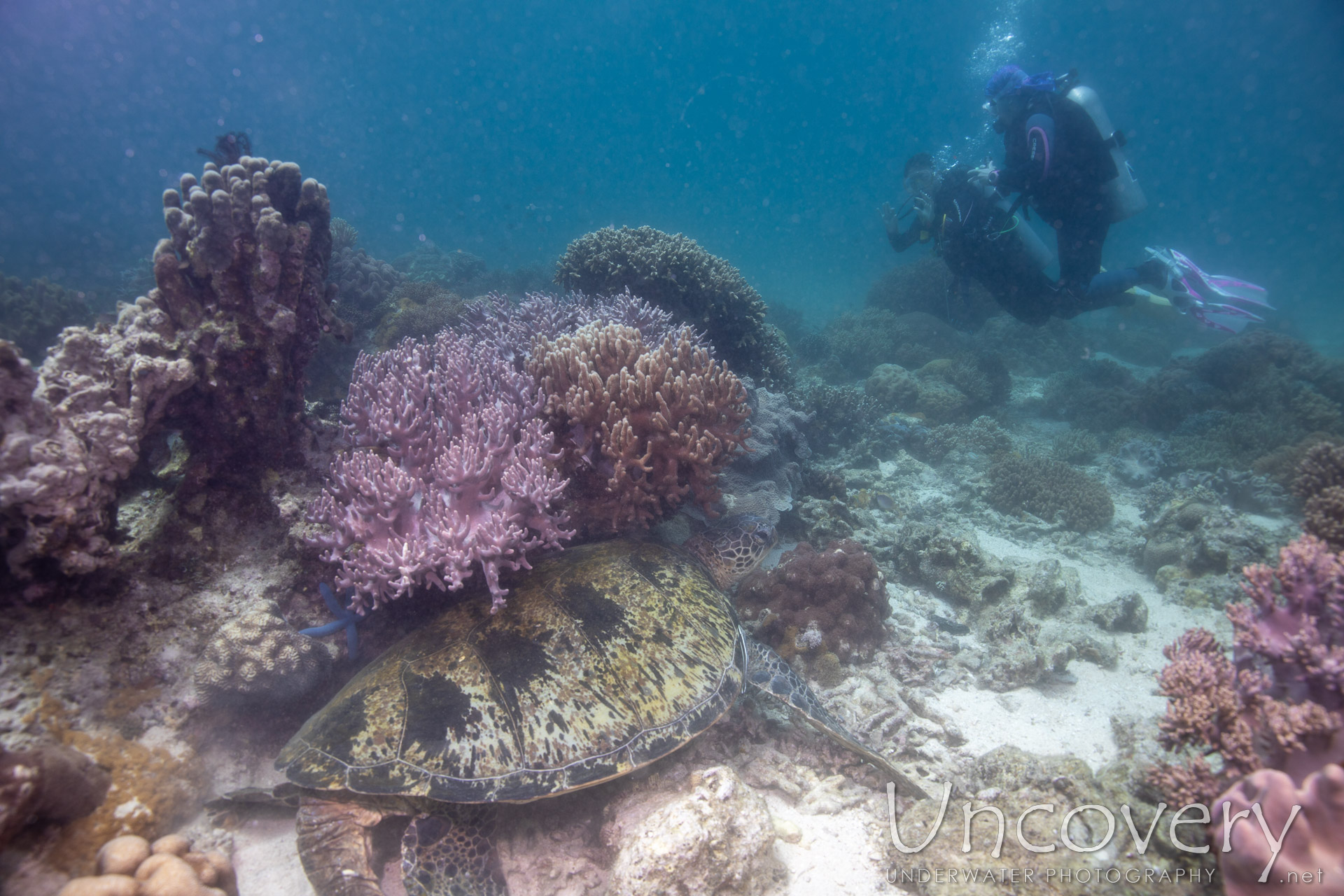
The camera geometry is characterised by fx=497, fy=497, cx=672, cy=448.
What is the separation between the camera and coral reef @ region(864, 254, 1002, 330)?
16.6m

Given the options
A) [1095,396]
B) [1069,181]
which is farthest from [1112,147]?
[1095,396]

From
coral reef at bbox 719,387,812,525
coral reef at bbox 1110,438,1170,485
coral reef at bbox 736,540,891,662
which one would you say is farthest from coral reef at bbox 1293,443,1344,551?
coral reef at bbox 719,387,812,525

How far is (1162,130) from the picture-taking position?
86062 mm

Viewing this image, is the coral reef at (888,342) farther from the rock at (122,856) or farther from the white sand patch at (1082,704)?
the rock at (122,856)

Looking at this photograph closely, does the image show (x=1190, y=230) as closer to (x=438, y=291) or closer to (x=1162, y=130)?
(x=1162, y=130)

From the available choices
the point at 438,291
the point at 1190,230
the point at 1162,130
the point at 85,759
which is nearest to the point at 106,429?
the point at 85,759

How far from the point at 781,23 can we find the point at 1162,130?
6950cm

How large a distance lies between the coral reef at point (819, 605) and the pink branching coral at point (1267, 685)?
6.82ft

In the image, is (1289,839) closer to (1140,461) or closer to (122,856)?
(122,856)

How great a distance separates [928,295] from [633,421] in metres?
18.9

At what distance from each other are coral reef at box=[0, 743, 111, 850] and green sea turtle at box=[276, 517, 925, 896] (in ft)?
2.39

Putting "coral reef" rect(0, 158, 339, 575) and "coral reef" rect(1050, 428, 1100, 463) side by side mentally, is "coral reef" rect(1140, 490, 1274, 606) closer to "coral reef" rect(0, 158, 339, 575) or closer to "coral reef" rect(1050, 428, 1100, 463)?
"coral reef" rect(1050, 428, 1100, 463)

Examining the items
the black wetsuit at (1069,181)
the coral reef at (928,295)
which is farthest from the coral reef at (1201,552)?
the coral reef at (928,295)

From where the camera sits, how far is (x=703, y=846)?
8.18ft
